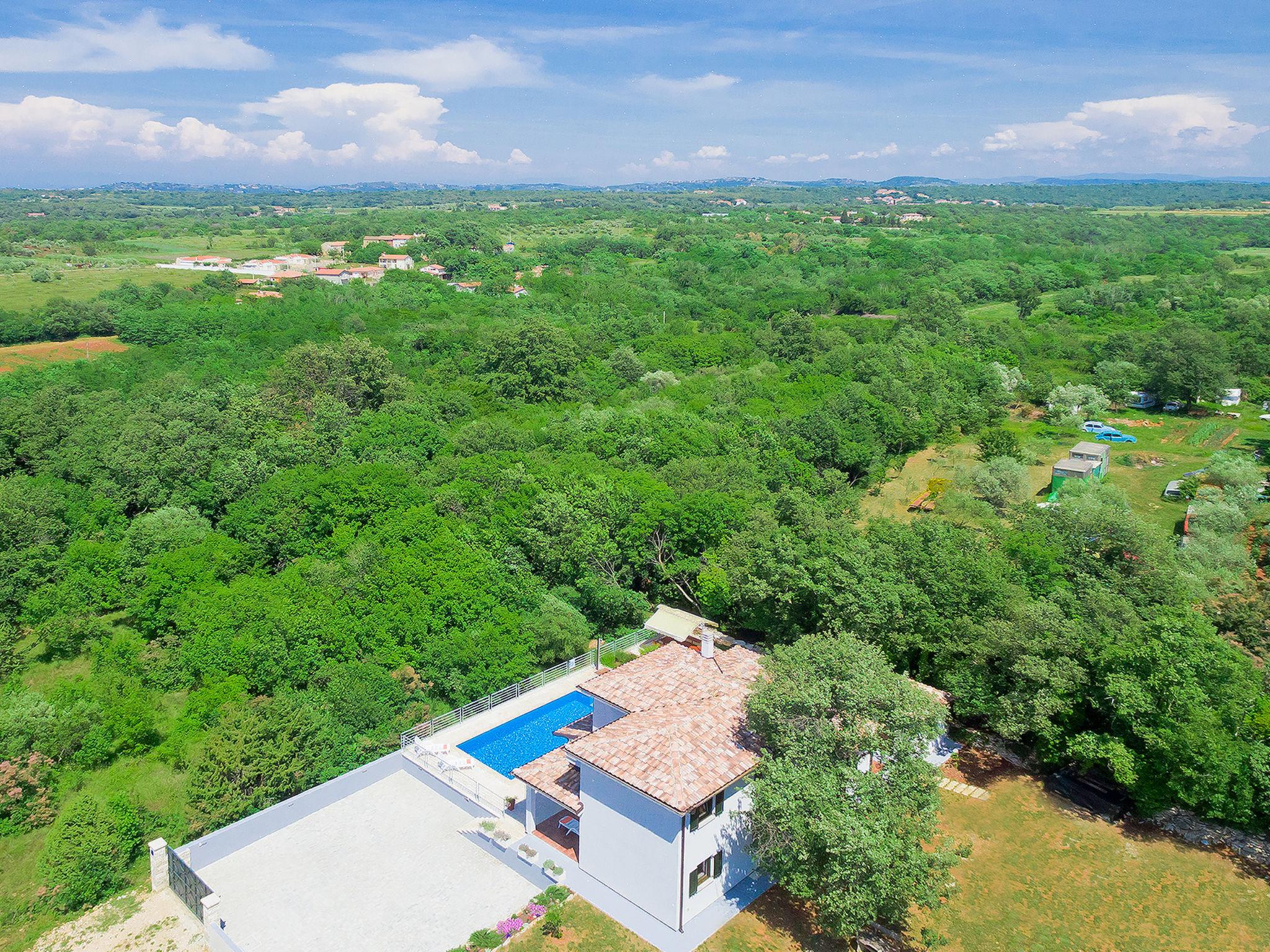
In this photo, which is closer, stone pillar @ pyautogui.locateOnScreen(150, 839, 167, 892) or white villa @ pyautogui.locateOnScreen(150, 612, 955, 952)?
white villa @ pyautogui.locateOnScreen(150, 612, 955, 952)

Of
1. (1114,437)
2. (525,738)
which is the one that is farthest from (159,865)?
(1114,437)

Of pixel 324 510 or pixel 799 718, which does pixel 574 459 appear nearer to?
pixel 324 510

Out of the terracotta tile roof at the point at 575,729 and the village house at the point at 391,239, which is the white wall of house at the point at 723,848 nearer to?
the terracotta tile roof at the point at 575,729

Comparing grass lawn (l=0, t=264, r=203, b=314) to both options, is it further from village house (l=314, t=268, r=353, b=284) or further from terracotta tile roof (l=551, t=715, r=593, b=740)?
terracotta tile roof (l=551, t=715, r=593, b=740)

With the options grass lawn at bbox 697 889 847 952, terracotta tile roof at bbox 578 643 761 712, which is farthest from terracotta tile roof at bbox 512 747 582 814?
grass lawn at bbox 697 889 847 952

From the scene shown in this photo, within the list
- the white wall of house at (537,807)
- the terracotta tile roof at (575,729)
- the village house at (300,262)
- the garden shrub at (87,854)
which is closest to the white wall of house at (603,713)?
the terracotta tile roof at (575,729)

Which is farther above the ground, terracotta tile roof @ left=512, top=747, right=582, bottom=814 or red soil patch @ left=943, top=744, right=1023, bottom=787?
terracotta tile roof @ left=512, top=747, right=582, bottom=814

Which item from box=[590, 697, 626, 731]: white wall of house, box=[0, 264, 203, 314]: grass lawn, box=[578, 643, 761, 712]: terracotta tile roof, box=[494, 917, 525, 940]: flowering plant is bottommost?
box=[494, 917, 525, 940]: flowering plant

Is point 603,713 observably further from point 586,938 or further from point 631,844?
point 586,938
